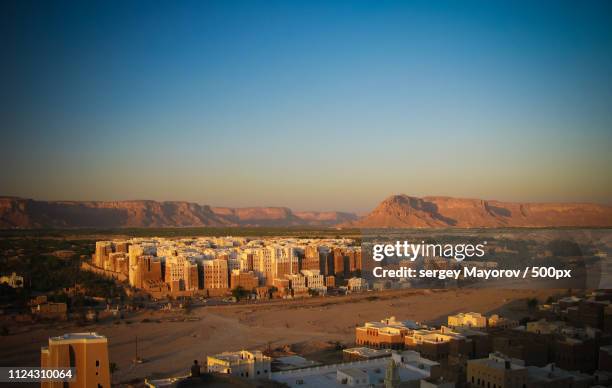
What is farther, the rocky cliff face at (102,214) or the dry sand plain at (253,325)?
the rocky cliff face at (102,214)

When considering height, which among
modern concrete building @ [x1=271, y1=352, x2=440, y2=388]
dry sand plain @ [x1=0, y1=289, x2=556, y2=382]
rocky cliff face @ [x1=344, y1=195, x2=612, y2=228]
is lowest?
dry sand plain @ [x1=0, y1=289, x2=556, y2=382]

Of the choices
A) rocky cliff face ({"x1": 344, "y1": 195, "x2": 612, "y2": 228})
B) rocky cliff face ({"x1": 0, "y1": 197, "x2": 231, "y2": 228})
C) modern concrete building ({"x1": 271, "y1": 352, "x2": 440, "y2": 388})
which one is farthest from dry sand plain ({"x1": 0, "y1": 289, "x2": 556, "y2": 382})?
rocky cliff face ({"x1": 344, "y1": 195, "x2": 612, "y2": 228})

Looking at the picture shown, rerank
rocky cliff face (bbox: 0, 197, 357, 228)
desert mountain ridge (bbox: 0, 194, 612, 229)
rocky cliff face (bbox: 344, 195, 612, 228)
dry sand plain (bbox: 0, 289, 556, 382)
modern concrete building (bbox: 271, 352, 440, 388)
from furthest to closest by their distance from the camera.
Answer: rocky cliff face (bbox: 344, 195, 612, 228)
rocky cliff face (bbox: 0, 197, 357, 228)
desert mountain ridge (bbox: 0, 194, 612, 229)
dry sand plain (bbox: 0, 289, 556, 382)
modern concrete building (bbox: 271, 352, 440, 388)

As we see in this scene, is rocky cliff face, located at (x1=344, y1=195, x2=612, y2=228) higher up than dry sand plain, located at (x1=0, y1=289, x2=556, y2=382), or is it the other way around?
rocky cliff face, located at (x1=344, y1=195, x2=612, y2=228)

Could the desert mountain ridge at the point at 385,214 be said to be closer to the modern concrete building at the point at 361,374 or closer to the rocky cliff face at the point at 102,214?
the rocky cliff face at the point at 102,214

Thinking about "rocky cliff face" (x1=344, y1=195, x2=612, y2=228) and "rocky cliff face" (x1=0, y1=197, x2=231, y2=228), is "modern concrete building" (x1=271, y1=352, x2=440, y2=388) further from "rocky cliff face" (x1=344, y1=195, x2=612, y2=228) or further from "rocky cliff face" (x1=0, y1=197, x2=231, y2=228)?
"rocky cliff face" (x1=344, y1=195, x2=612, y2=228)

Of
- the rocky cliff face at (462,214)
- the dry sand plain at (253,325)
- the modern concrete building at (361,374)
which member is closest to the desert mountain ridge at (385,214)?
the rocky cliff face at (462,214)

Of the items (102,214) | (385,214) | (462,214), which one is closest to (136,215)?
(102,214)
